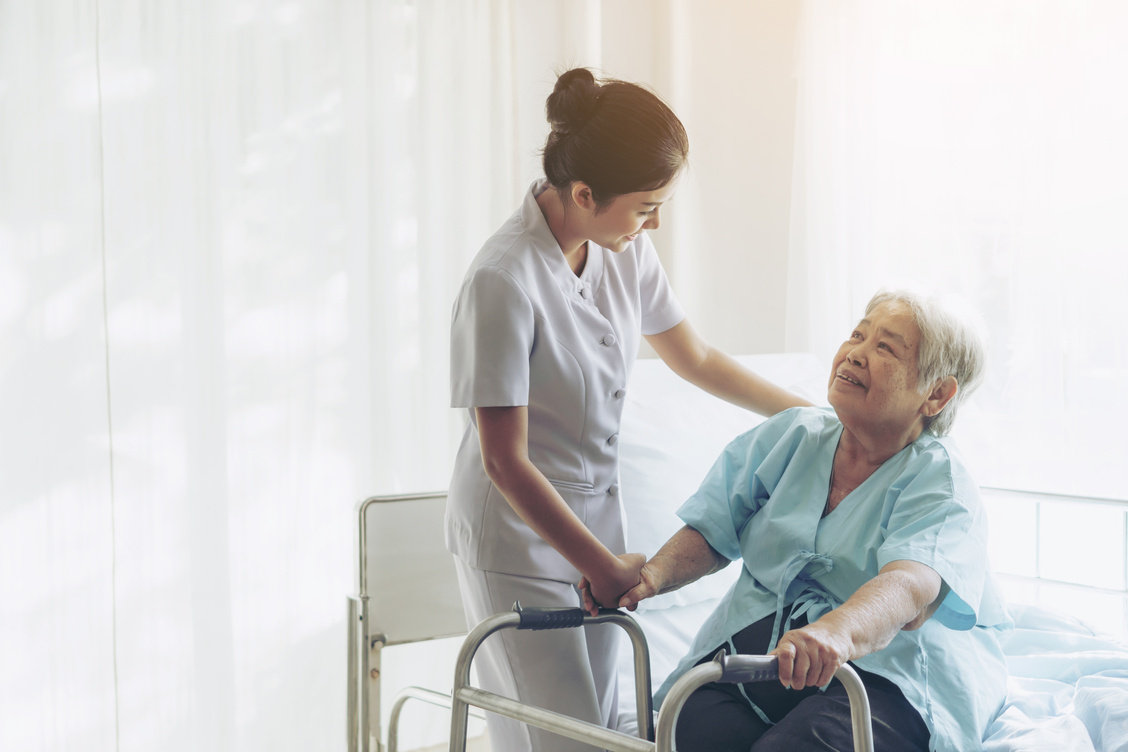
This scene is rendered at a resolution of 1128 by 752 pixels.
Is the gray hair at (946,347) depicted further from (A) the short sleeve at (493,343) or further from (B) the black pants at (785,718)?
(A) the short sleeve at (493,343)

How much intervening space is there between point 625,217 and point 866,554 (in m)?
0.61

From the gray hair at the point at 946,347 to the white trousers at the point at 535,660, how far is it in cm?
64

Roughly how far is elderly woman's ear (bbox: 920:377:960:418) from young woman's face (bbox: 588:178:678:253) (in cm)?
51

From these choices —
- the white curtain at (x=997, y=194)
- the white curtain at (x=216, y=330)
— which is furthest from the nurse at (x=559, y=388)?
the white curtain at (x=997, y=194)

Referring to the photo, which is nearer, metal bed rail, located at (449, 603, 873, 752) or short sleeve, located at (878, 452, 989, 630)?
metal bed rail, located at (449, 603, 873, 752)

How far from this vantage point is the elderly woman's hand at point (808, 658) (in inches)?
39.6

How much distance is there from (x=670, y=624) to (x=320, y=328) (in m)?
1.25

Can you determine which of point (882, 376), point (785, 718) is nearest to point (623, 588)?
point (785, 718)

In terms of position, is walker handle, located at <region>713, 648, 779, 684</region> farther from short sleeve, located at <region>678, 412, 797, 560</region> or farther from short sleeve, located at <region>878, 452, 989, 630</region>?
short sleeve, located at <region>678, 412, 797, 560</region>

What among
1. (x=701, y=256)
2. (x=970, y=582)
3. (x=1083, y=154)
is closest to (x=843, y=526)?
(x=970, y=582)

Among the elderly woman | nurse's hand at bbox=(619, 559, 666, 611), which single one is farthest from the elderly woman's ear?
nurse's hand at bbox=(619, 559, 666, 611)

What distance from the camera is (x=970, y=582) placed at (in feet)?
4.13

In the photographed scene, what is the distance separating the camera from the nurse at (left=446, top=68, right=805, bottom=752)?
1260 mm

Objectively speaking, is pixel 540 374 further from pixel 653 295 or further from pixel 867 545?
pixel 867 545
